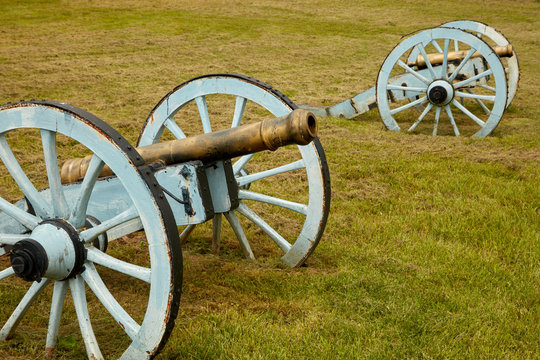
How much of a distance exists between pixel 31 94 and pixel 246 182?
6614 mm

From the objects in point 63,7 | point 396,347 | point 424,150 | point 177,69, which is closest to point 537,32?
point 177,69

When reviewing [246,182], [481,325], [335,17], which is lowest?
[481,325]

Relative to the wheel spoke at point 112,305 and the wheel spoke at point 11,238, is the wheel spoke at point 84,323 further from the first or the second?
the wheel spoke at point 11,238

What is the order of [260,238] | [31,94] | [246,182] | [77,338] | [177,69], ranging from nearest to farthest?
[77,338] < [246,182] < [260,238] < [31,94] < [177,69]

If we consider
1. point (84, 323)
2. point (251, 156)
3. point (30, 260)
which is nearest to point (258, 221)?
point (251, 156)

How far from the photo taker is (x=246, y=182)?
3.56 meters

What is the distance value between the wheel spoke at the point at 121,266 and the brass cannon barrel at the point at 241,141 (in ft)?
Result: 2.29

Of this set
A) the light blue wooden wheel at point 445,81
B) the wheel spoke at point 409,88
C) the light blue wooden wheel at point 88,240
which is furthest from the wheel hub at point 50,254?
the wheel spoke at point 409,88

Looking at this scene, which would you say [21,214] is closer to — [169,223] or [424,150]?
[169,223]

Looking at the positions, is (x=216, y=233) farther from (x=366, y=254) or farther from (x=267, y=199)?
(x=366, y=254)

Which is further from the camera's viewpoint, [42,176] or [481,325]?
[42,176]

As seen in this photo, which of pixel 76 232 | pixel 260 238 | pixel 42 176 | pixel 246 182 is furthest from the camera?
pixel 42 176

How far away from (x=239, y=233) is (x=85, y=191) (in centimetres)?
134

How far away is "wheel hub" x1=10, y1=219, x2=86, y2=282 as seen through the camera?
2.48 m
